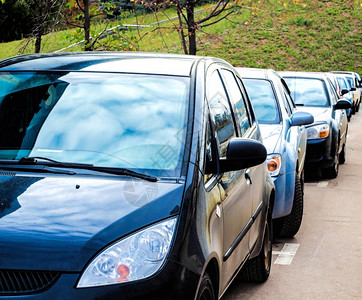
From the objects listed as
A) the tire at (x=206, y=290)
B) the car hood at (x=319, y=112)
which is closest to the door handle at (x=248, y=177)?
the tire at (x=206, y=290)

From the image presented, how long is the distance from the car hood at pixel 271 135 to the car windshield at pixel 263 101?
12.0 inches

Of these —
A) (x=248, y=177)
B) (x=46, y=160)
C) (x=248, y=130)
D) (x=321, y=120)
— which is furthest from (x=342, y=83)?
(x=46, y=160)

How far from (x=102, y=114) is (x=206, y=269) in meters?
1.12

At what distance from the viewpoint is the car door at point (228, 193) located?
4.55 m

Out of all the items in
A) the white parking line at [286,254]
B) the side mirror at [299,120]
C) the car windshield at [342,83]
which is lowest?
the car windshield at [342,83]

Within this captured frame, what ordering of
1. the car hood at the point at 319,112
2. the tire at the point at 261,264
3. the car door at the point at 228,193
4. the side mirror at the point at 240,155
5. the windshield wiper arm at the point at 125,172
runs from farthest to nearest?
the car hood at the point at 319,112 → the tire at the point at 261,264 → the car door at the point at 228,193 → the side mirror at the point at 240,155 → the windshield wiper arm at the point at 125,172

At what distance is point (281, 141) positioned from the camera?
8.62 m

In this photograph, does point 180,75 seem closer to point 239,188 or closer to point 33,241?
point 239,188

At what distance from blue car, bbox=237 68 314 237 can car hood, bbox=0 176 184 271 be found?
4.25m

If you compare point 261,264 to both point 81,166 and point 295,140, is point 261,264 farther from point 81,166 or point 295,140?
point 295,140

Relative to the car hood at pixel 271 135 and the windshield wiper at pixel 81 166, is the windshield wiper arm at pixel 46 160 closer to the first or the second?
the windshield wiper at pixel 81 166

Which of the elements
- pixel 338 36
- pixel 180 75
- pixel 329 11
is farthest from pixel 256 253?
pixel 329 11

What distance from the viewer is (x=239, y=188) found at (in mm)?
5023

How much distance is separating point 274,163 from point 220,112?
3.19m
